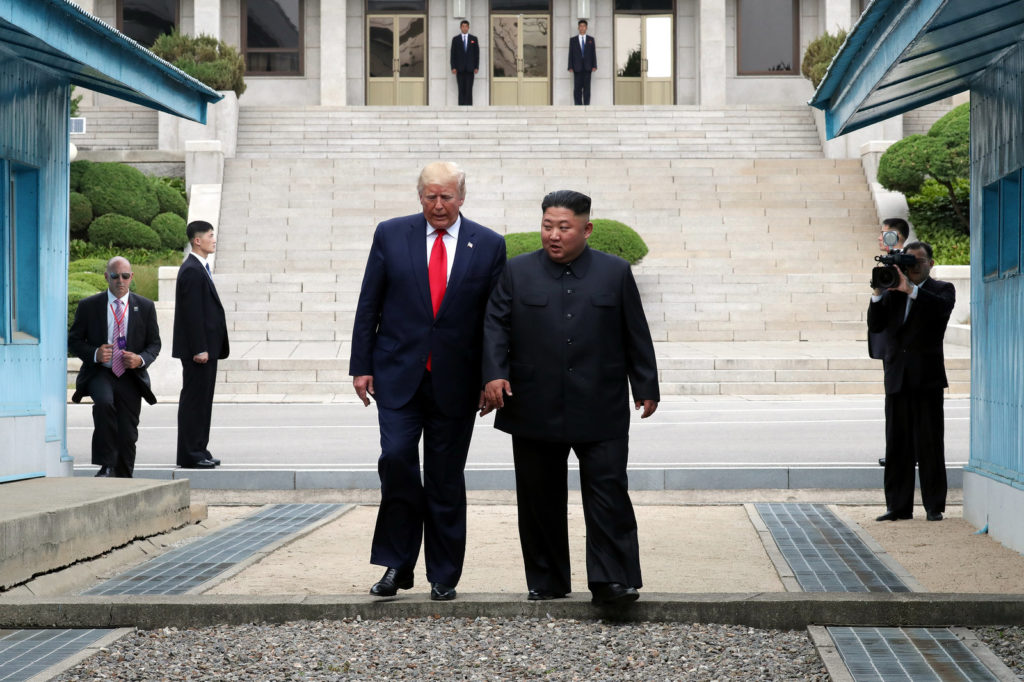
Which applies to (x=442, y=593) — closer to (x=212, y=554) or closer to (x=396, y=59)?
(x=212, y=554)

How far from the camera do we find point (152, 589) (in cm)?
639

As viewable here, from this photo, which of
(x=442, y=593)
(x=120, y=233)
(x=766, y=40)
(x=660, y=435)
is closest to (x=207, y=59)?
(x=120, y=233)

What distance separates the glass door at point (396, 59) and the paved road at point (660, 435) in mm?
23698

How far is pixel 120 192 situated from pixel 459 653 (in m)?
22.8

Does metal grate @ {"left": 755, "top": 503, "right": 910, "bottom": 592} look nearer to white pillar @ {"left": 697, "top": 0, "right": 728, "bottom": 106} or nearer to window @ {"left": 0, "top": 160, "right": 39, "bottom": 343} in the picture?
window @ {"left": 0, "top": 160, "right": 39, "bottom": 343}

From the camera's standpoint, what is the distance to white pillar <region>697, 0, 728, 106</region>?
37.2 meters

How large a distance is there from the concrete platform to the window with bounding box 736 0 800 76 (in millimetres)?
33340

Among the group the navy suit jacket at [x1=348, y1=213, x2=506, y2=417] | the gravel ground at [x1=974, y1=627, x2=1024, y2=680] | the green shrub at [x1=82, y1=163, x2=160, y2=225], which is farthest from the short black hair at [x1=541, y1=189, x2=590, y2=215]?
the green shrub at [x1=82, y1=163, x2=160, y2=225]

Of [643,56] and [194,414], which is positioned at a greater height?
[643,56]

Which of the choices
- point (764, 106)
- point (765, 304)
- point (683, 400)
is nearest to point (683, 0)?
point (764, 106)

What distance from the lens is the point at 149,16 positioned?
130 ft

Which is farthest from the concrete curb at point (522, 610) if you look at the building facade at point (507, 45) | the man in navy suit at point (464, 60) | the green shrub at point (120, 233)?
the building facade at point (507, 45)

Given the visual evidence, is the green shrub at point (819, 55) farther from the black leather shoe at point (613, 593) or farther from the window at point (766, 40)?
the black leather shoe at point (613, 593)

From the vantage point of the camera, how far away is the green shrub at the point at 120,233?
84.1ft
